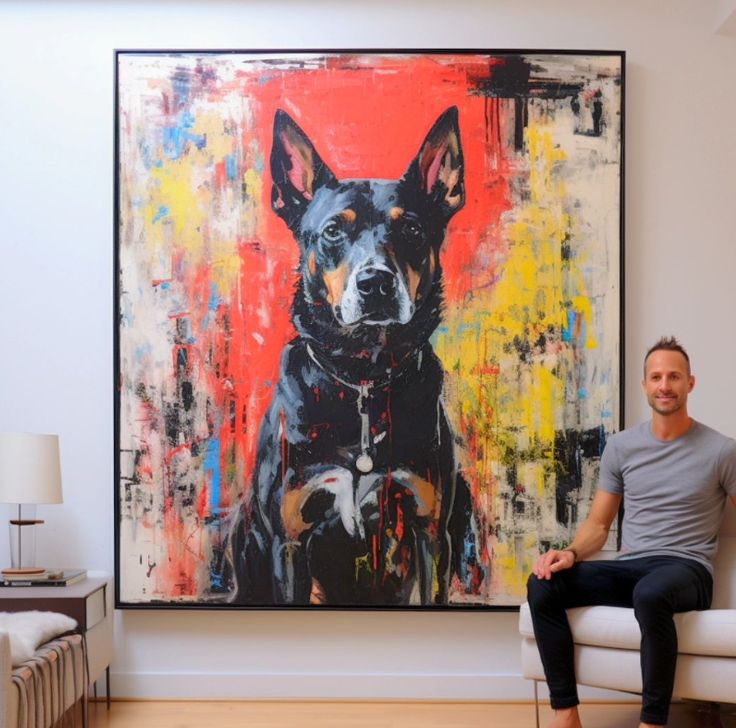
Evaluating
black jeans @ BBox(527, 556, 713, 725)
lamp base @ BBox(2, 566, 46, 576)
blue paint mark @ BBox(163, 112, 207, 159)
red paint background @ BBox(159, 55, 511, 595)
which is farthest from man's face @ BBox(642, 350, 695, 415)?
lamp base @ BBox(2, 566, 46, 576)

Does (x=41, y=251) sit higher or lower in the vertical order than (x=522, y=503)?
higher

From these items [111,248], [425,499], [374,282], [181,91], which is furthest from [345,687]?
[181,91]

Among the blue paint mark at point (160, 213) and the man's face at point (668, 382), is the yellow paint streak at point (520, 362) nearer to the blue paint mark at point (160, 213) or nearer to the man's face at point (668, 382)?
the man's face at point (668, 382)

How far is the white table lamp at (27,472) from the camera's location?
343 centimetres

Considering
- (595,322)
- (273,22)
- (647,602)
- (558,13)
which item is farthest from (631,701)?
(273,22)

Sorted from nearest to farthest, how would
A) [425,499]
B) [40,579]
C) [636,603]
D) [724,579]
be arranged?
[636,603]
[724,579]
[40,579]
[425,499]

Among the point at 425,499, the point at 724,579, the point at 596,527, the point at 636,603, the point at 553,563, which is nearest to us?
the point at 636,603

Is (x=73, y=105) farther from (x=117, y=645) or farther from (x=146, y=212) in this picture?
(x=117, y=645)

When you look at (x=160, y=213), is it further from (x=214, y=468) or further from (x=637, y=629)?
(x=637, y=629)

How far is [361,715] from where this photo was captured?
11.5 feet

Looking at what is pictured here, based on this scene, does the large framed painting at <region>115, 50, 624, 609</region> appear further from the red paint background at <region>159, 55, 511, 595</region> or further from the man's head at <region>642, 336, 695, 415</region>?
the man's head at <region>642, 336, 695, 415</region>

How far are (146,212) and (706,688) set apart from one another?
2489 millimetres

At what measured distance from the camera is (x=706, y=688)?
2807 millimetres

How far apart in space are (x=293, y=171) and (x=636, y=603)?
1.96 meters
